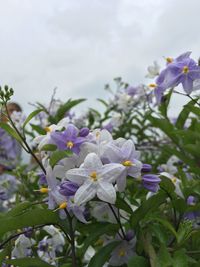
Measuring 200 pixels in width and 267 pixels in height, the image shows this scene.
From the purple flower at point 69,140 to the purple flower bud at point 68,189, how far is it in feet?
0.27

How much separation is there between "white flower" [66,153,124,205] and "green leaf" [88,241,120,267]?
0.18 meters

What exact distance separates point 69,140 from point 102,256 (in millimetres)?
271

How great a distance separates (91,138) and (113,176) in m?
0.14

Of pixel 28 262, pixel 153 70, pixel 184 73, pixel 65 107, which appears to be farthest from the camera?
pixel 153 70

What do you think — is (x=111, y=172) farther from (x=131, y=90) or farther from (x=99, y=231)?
(x=131, y=90)

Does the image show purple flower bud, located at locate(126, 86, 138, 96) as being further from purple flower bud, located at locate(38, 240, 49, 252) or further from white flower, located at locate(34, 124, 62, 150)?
white flower, located at locate(34, 124, 62, 150)

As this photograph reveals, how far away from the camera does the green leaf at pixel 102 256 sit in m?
1.04

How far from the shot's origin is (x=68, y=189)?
97 cm

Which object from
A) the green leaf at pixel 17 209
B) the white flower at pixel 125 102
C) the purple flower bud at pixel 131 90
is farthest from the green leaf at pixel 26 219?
the purple flower bud at pixel 131 90

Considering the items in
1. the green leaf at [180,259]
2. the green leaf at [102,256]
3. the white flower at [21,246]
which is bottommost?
the white flower at [21,246]

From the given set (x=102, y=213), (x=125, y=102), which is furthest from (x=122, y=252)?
(x=125, y=102)

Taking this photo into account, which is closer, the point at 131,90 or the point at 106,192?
the point at 106,192

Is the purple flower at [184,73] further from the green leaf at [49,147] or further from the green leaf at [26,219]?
the green leaf at [26,219]

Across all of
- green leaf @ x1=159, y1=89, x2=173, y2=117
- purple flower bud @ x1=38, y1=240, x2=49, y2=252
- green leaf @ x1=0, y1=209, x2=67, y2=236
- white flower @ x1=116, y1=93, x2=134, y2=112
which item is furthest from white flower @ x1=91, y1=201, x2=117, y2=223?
white flower @ x1=116, y1=93, x2=134, y2=112
